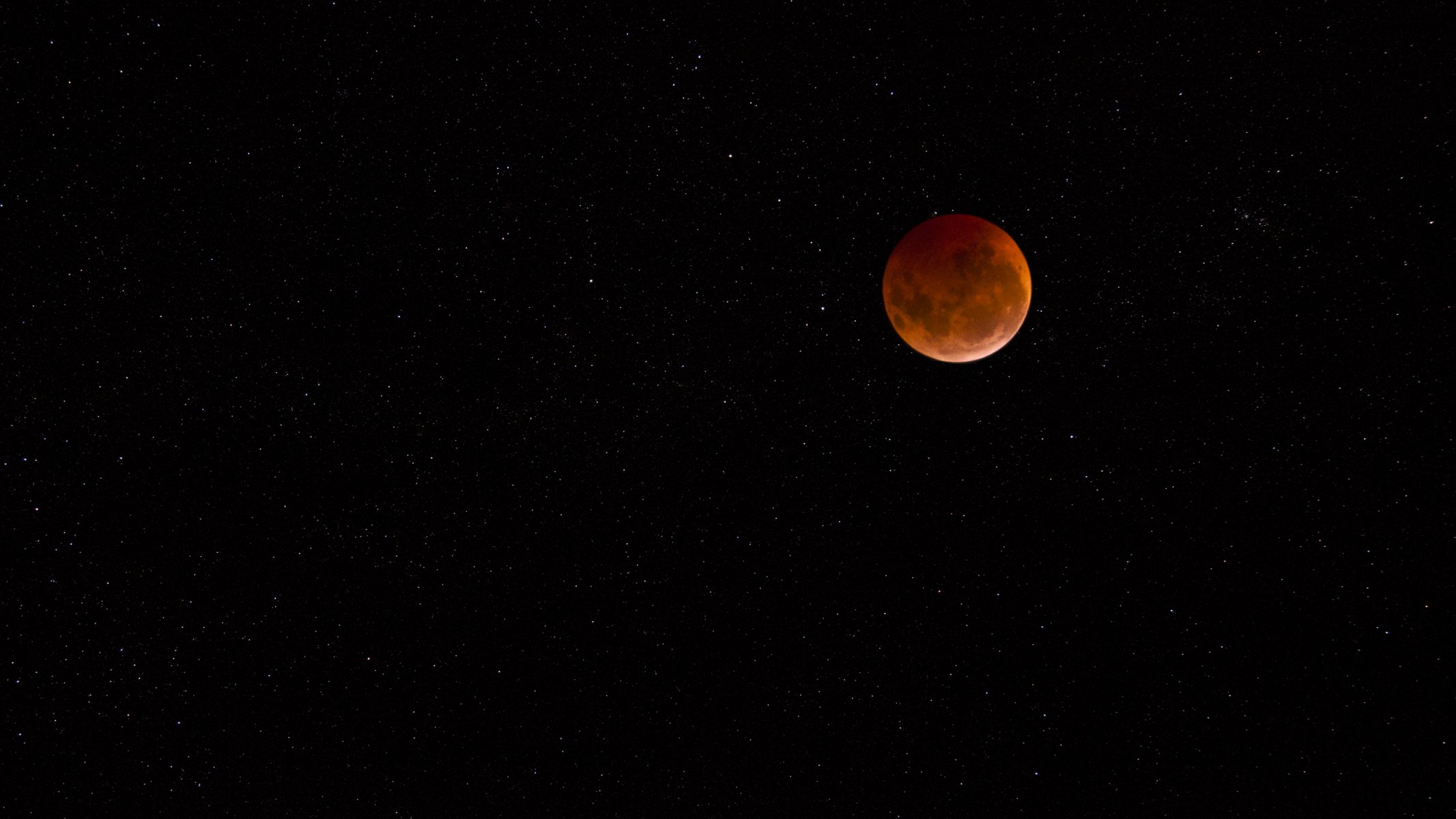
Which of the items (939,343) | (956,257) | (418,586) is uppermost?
(956,257)

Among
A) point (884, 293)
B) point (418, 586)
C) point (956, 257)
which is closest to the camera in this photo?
point (956, 257)

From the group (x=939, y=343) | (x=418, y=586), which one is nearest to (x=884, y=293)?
(x=939, y=343)

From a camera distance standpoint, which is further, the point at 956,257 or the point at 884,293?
the point at 884,293

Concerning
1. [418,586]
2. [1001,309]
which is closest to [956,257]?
[1001,309]

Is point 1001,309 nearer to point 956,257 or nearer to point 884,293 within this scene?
point 956,257

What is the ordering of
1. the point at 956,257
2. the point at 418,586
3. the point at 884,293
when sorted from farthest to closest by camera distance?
the point at 418,586, the point at 884,293, the point at 956,257

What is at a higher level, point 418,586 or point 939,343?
point 939,343

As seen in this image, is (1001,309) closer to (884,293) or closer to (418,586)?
(884,293)
